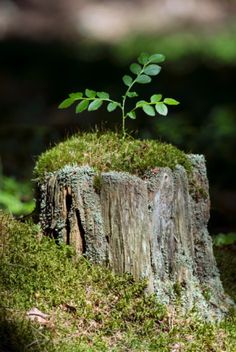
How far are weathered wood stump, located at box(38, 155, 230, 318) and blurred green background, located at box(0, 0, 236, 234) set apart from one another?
316 cm

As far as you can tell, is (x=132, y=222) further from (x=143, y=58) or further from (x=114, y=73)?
(x=114, y=73)

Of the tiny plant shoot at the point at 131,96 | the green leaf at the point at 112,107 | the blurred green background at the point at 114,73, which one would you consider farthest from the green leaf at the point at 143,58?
the blurred green background at the point at 114,73

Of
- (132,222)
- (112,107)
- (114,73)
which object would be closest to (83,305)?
(132,222)

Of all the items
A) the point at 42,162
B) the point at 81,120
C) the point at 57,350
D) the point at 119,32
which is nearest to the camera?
the point at 57,350

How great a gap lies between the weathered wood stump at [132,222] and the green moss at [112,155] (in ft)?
0.21

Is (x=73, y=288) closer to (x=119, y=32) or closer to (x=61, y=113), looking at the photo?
(x=61, y=113)

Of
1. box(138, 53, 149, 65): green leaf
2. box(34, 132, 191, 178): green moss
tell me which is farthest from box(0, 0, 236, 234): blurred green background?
box(138, 53, 149, 65): green leaf

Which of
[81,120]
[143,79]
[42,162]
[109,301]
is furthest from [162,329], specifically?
[81,120]

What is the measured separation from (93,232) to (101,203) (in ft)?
0.44

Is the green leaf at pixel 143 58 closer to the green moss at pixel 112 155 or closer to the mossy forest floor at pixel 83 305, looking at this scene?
the green moss at pixel 112 155

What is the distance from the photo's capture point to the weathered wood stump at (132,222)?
139 inches

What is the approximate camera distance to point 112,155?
3.70 metres

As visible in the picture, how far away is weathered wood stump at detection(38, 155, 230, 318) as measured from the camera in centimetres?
353

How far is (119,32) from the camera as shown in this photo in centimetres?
1359
